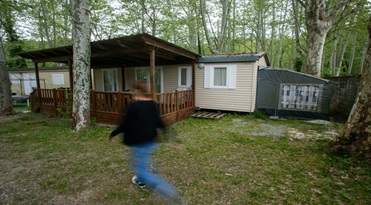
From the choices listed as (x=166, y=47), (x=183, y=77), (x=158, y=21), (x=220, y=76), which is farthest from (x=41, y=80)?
(x=220, y=76)

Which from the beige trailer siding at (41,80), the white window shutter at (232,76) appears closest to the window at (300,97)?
the white window shutter at (232,76)

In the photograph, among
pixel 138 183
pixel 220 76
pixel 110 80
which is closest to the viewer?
pixel 138 183

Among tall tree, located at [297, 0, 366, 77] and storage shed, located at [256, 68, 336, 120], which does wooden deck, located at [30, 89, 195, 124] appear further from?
tall tree, located at [297, 0, 366, 77]

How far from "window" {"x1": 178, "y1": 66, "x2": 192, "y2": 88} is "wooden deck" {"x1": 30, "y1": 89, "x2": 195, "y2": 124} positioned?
0.76m

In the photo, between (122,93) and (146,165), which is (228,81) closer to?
(122,93)

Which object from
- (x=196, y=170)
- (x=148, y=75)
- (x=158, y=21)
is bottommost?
(x=196, y=170)

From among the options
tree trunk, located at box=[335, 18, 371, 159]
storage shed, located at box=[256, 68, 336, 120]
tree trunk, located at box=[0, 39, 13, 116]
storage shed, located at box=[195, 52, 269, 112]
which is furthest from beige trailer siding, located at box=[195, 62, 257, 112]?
tree trunk, located at box=[0, 39, 13, 116]

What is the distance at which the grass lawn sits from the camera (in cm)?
225

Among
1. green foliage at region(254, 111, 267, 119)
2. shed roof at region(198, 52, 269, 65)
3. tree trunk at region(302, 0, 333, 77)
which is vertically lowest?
green foliage at region(254, 111, 267, 119)

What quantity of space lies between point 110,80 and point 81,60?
6004mm

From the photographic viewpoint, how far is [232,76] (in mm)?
7348

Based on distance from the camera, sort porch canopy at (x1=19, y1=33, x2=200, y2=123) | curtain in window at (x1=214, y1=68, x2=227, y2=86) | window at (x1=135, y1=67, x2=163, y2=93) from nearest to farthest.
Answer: porch canopy at (x1=19, y1=33, x2=200, y2=123)
curtain in window at (x1=214, y1=68, x2=227, y2=86)
window at (x1=135, y1=67, x2=163, y2=93)

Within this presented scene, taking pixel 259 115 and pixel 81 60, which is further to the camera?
pixel 259 115

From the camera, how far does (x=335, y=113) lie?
769 centimetres
